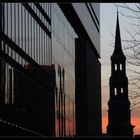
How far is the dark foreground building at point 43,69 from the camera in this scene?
33312mm

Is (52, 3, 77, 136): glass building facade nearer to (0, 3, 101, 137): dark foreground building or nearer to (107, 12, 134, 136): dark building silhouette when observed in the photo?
(0, 3, 101, 137): dark foreground building

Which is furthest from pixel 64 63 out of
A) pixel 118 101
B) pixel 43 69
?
pixel 118 101

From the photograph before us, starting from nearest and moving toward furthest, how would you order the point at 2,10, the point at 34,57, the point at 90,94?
the point at 2,10 < the point at 34,57 < the point at 90,94

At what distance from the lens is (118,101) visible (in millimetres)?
147875

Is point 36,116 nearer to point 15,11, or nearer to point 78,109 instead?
point 15,11

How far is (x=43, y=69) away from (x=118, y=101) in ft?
345

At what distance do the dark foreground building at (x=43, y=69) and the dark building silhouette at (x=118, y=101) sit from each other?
2420 inches

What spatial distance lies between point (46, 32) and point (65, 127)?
1245 centimetres

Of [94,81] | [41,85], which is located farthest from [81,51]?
[41,85]

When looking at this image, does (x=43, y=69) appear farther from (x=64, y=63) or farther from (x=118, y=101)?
(x=118, y=101)

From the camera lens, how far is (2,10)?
1245 inches

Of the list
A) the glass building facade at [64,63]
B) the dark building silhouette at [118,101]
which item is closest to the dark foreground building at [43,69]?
the glass building facade at [64,63]

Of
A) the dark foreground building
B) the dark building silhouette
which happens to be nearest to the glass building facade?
the dark foreground building

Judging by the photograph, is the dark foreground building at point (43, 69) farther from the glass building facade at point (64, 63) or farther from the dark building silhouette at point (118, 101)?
the dark building silhouette at point (118, 101)
